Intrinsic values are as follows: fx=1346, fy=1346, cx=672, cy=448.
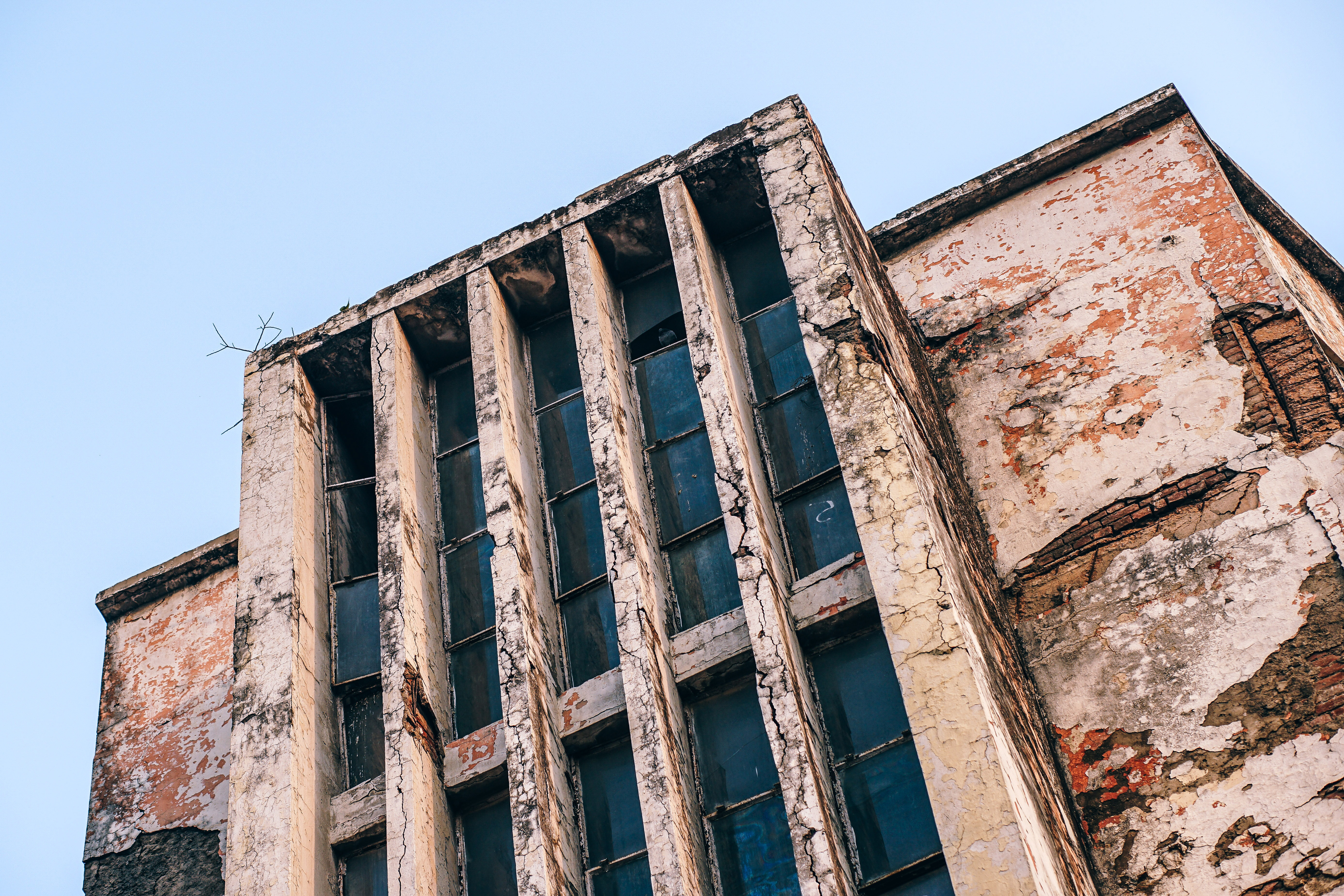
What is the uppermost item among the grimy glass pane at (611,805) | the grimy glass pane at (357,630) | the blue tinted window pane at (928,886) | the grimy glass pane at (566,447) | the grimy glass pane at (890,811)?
the grimy glass pane at (566,447)

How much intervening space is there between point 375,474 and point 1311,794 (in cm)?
606

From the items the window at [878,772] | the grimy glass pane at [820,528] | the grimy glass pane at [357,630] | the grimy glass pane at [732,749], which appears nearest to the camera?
the window at [878,772]

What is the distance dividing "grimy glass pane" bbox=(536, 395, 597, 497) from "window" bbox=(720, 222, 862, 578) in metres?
1.14

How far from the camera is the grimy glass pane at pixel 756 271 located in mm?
8648

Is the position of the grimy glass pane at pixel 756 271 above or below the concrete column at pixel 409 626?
above

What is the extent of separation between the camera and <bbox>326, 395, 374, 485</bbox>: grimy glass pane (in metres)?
9.50

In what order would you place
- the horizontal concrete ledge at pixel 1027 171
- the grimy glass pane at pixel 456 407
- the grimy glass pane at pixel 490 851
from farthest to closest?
the horizontal concrete ledge at pixel 1027 171
the grimy glass pane at pixel 456 407
the grimy glass pane at pixel 490 851

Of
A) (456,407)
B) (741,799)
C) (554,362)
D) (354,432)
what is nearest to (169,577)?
(354,432)

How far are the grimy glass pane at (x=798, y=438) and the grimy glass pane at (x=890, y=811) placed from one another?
5.77 feet

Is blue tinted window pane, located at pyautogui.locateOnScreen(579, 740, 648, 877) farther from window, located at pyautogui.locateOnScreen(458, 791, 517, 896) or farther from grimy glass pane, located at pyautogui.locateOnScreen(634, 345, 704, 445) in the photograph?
grimy glass pane, located at pyautogui.locateOnScreen(634, 345, 704, 445)

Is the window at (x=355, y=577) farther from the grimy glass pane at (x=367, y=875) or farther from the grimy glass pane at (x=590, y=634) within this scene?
the grimy glass pane at (x=590, y=634)

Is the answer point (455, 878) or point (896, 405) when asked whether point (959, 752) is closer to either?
point (896, 405)

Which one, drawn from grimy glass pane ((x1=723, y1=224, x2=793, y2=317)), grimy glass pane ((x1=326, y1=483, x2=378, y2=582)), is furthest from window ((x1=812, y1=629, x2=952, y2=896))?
grimy glass pane ((x1=326, y1=483, x2=378, y2=582))

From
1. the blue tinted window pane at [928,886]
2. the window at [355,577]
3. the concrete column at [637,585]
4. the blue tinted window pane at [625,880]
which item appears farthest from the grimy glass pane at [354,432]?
the blue tinted window pane at [928,886]
